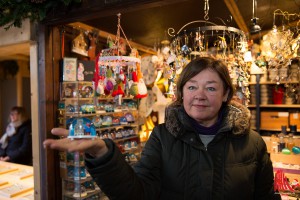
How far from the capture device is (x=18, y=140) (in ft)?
11.6

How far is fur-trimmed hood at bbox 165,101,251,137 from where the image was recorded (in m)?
1.16

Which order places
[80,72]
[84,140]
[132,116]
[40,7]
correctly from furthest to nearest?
[132,116]
[80,72]
[40,7]
[84,140]

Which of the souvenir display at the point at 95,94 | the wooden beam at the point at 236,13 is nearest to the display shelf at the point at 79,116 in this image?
the souvenir display at the point at 95,94

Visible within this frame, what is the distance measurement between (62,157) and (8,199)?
A: 56 centimetres

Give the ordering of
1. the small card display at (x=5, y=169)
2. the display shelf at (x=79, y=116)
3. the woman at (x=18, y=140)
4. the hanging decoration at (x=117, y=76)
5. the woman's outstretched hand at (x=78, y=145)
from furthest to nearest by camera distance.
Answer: the woman at (x=18, y=140) < the small card display at (x=5, y=169) < the display shelf at (x=79, y=116) < the hanging decoration at (x=117, y=76) < the woman's outstretched hand at (x=78, y=145)

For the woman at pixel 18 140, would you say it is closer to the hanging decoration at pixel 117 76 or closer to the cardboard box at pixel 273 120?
the hanging decoration at pixel 117 76

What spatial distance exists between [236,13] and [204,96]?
2.02m

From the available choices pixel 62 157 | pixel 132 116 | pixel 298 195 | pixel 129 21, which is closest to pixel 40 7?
pixel 129 21

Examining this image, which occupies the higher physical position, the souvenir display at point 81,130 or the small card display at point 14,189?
the souvenir display at point 81,130

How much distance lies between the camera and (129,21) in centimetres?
291

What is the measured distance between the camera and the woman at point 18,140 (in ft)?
11.4

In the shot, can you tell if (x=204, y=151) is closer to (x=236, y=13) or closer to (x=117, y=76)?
(x=117, y=76)

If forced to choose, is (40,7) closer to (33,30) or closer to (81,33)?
(33,30)

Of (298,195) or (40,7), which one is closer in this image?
(298,195)
